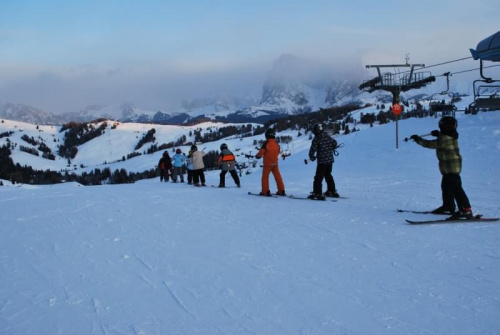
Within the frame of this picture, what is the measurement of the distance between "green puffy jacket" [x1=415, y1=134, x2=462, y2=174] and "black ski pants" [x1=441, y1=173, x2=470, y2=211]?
11 cm

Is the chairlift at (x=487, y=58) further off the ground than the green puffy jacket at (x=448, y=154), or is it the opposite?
the chairlift at (x=487, y=58)

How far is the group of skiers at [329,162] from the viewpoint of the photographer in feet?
23.8

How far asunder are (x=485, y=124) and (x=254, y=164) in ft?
139

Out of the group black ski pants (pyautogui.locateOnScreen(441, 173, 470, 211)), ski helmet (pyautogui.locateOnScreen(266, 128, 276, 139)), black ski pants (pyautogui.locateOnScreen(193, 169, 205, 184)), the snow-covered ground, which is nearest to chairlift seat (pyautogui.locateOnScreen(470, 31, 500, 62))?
the snow-covered ground

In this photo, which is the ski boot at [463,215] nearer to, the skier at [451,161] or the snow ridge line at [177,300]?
the skier at [451,161]

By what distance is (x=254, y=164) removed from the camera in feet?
210

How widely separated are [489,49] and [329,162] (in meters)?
5.34

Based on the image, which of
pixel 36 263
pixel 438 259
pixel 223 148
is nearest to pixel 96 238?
pixel 36 263

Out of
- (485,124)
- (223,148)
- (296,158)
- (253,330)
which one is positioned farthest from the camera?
(296,158)

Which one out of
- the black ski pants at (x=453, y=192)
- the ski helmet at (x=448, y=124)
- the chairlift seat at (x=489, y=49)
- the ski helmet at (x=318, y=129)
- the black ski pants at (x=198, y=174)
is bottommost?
the black ski pants at (x=453, y=192)

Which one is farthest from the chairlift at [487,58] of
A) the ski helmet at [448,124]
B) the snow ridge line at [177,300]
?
the snow ridge line at [177,300]

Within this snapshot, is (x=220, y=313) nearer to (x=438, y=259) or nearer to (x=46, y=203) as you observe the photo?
(x=438, y=259)

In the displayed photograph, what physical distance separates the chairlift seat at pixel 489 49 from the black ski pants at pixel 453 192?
558 cm

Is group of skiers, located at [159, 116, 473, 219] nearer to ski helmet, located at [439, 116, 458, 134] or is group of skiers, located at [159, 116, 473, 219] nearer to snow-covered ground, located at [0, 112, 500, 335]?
ski helmet, located at [439, 116, 458, 134]
